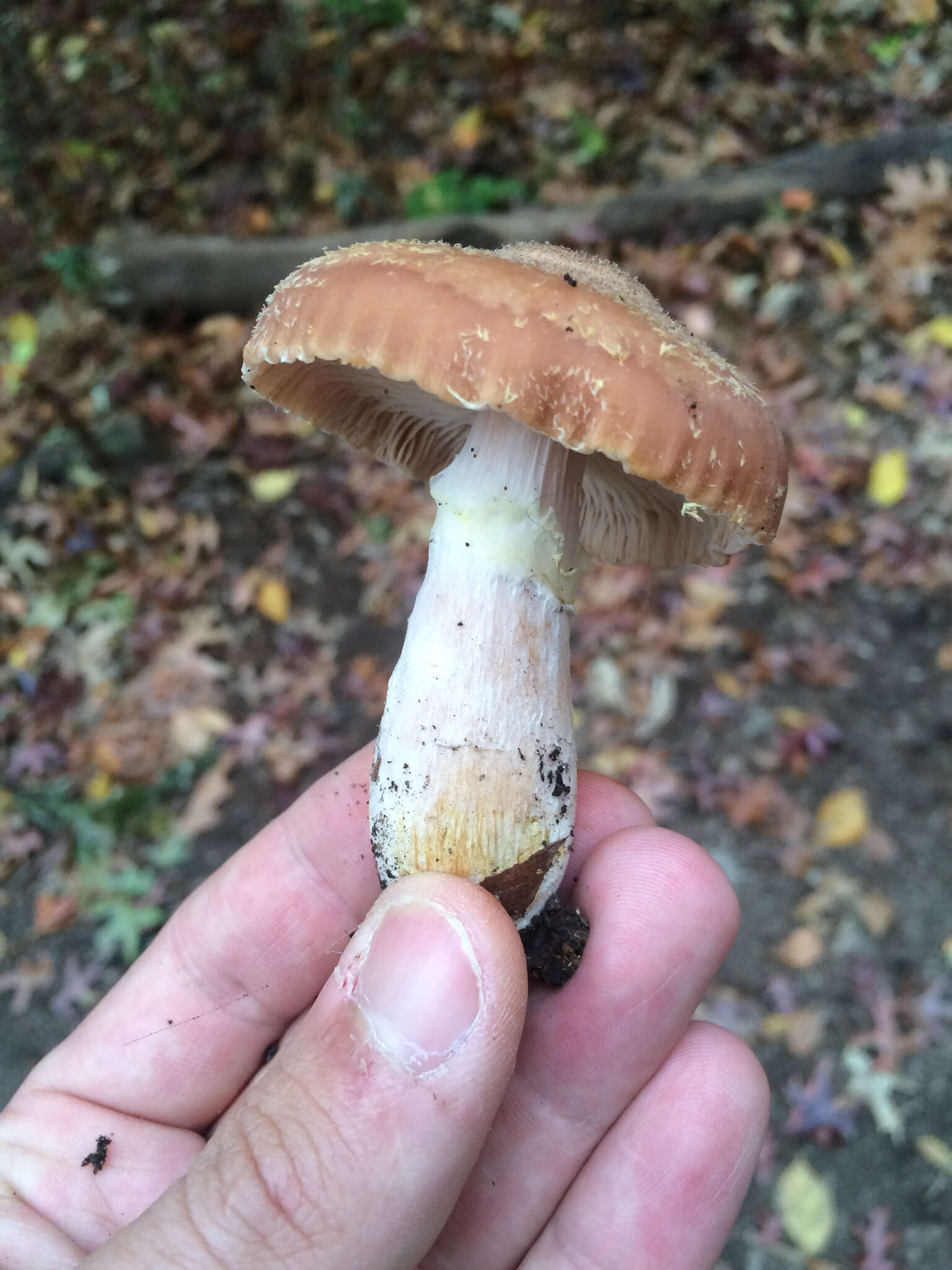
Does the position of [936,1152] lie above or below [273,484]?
below

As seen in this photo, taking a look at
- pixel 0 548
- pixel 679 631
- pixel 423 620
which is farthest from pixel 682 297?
pixel 0 548

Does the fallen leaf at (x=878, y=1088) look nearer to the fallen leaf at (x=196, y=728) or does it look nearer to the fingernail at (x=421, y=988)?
the fingernail at (x=421, y=988)

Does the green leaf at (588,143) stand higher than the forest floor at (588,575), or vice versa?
the green leaf at (588,143)

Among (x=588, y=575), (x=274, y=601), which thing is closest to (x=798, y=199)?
(x=588, y=575)

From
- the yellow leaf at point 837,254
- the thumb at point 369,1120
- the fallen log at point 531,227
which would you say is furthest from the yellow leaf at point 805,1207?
the fallen log at point 531,227

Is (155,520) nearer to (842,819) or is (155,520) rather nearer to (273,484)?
(273,484)

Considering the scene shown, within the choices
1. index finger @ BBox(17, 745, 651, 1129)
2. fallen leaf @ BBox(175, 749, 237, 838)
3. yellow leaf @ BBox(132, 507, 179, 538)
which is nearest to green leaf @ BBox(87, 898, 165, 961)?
fallen leaf @ BBox(175, 749, 237, 838)
